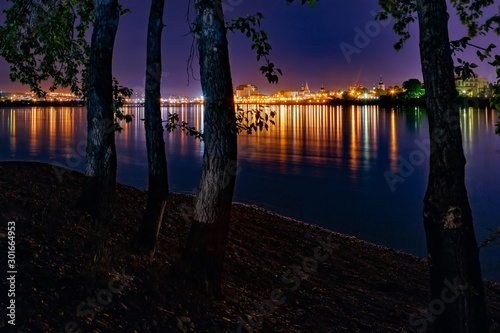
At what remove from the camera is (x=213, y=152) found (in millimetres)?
6480

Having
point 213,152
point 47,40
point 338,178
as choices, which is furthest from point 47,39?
point 338,178

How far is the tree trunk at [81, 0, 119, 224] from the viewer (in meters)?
8.55

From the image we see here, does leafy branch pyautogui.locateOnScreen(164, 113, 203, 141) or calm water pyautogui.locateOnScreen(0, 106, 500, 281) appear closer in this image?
leafy branch pyautogui.locateOnScreen(164, 113, 203, 141)

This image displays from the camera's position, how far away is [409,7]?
342 inches

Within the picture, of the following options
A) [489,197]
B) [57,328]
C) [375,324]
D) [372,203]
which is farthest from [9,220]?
[489,197]

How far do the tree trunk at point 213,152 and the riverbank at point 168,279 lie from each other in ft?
1.92

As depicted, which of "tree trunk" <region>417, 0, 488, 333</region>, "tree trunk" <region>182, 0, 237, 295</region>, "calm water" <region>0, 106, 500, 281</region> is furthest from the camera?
"calm water" <region>0, 106, 500, 281</region>

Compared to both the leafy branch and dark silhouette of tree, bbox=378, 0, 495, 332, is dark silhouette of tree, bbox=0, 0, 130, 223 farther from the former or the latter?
dark silhouette of tree, bbox=378, 0, 495, 332

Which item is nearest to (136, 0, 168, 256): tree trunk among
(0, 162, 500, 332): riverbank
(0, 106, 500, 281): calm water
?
(0, 162, 500, 332): riverbank

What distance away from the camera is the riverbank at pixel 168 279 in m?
5.42

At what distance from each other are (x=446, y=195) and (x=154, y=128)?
5.23 meters

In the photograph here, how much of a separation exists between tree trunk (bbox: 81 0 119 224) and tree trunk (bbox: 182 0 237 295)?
291cm

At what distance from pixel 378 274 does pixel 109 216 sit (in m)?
6.25

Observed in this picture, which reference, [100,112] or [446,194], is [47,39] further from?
[446,194]
